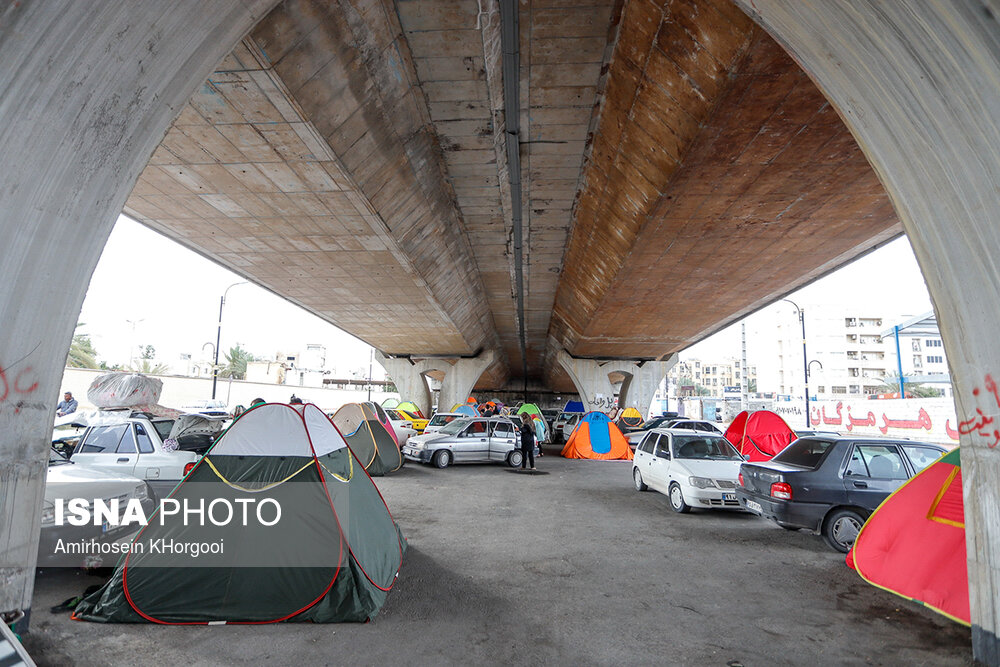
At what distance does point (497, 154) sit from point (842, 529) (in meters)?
8.78

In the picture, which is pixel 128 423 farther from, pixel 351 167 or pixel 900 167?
pixel 900 167

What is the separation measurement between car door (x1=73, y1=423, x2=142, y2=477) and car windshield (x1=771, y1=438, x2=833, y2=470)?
34.4 feet

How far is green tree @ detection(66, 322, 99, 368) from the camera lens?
4350 centimetres

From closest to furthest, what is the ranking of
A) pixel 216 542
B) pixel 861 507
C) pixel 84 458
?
pixel 216 542, pixel 861 507, pixel 84 458

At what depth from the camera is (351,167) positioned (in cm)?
1018

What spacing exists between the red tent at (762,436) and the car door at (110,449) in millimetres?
13714

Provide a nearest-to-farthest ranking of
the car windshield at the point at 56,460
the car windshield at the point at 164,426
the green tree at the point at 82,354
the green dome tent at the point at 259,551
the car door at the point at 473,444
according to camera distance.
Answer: the green dome tent at the point at 259,551
the car windshield at the point at 56,460
the car windshield at the point at 164,426
the car door at the point at 473,444
the green tree at the point at 82,354

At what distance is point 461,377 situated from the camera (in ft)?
132

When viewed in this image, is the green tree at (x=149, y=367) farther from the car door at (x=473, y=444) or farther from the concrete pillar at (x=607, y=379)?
the car door at (x=473, y=444)

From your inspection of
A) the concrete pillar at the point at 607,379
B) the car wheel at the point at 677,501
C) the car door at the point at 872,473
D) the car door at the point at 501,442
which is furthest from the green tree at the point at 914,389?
the car door at the point at 872,473

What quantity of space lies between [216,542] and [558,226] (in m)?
12.3

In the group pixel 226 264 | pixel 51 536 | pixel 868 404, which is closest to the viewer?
pixel 51 536

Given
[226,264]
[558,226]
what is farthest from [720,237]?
[226,264]

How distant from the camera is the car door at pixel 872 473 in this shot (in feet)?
24.1
